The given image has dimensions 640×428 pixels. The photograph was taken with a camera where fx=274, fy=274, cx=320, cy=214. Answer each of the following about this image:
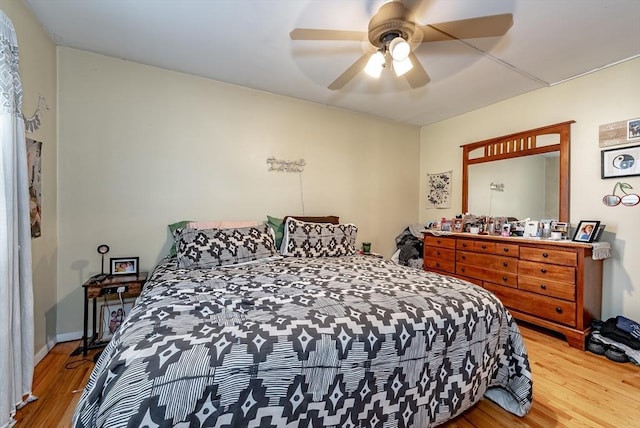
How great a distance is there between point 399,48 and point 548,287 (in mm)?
2455

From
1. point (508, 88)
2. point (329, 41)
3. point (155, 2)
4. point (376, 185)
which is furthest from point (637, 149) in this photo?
point (155, 2)

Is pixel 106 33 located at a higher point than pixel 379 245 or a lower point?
higher

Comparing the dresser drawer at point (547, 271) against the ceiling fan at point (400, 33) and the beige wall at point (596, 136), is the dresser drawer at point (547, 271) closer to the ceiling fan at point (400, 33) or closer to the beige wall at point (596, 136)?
the beige wall at point (596, 136)

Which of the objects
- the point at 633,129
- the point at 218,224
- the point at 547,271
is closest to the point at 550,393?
the point at 547,271

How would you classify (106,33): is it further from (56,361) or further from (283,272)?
(56,361)

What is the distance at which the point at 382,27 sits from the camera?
1.68 m

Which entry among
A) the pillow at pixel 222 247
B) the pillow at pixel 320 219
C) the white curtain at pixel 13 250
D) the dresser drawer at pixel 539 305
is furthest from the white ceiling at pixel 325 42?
the dresser drawer at pixel 539 305

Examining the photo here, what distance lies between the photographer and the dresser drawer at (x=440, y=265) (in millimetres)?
3309

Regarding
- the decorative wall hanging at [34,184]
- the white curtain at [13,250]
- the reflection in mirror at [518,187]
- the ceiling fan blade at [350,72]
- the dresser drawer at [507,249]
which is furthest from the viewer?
the reflection in mirror at [518,187]

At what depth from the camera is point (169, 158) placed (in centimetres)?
266

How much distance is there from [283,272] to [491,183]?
9.60ft

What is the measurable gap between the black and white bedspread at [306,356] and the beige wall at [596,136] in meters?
1.75

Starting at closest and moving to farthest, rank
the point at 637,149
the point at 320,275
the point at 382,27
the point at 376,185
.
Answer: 1. the point at 382,27
2. the point at 320,275
3. the point at 637,149
4. the point at 376,185

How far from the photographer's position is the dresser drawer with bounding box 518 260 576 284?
235cm
